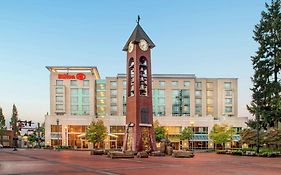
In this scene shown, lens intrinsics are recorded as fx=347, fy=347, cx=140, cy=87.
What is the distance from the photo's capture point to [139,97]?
4603 centimetres

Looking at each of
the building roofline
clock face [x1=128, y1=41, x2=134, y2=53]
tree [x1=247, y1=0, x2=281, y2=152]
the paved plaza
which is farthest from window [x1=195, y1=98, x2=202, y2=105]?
the paved plaza

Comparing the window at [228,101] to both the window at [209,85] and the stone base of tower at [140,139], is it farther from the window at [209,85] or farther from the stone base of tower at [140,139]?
the stone base of tower at [140,139]

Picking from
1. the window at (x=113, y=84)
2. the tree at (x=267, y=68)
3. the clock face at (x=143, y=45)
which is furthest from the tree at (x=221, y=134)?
the window at (x=113, y=84)

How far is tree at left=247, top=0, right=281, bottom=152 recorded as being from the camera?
5019cm

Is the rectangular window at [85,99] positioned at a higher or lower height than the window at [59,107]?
higher

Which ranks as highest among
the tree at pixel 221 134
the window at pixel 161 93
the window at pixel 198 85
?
the window at pixel 198 85

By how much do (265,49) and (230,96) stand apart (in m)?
74.3

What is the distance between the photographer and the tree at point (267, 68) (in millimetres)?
50188

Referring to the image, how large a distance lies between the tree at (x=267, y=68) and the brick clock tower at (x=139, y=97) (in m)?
15.9

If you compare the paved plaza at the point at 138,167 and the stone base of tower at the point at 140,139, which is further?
the stone base of tower at the point at 140,139

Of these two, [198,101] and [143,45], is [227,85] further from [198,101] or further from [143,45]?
[143,45]

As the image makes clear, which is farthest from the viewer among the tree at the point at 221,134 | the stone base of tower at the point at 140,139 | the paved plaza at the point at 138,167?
the tree at the point at 221,134

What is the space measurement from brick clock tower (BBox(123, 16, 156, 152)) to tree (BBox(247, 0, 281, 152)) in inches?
628

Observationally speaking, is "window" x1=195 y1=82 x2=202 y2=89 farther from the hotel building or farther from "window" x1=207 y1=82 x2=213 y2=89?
"window" x1=207 y1=82 x2=213 y2=89
